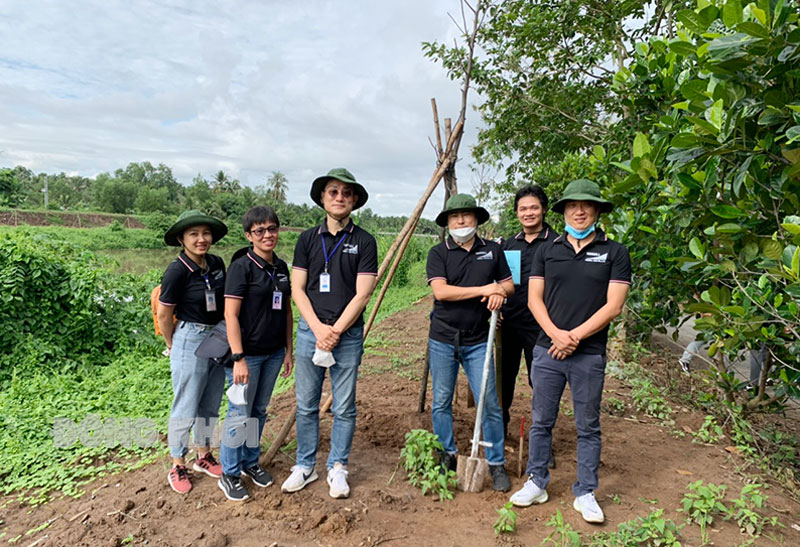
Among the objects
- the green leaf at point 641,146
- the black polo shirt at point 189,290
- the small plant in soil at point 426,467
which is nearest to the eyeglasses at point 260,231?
the black polo shirt at point 189,290

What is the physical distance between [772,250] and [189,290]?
317cm

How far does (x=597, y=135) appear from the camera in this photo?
6527 millimetres

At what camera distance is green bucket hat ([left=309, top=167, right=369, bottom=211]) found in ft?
9.57

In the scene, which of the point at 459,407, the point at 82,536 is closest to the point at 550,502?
the point at 459,407

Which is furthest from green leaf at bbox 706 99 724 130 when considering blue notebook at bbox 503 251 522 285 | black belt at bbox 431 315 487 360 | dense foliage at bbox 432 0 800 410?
black belt at bbox 431 315 487 360

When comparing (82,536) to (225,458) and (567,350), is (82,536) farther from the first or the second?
(567,350)

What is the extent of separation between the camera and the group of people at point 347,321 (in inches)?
107

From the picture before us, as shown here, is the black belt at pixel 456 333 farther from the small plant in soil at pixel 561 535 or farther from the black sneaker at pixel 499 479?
the small plant in soil at pixel 561 535

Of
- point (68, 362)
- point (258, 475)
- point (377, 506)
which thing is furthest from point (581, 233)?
point (68, 362)

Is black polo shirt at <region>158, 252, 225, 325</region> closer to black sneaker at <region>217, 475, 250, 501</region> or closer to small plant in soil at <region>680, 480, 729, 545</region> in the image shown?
black sneaker at <region>217, 475, 250, 501</region>

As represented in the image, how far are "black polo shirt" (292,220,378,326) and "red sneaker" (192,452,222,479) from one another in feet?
4.07

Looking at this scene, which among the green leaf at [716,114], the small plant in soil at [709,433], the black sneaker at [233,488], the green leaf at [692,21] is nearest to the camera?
the green leaf at [716,114]

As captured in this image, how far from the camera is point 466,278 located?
10.0ft

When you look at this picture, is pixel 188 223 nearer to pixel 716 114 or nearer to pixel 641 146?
pixel 641 146
